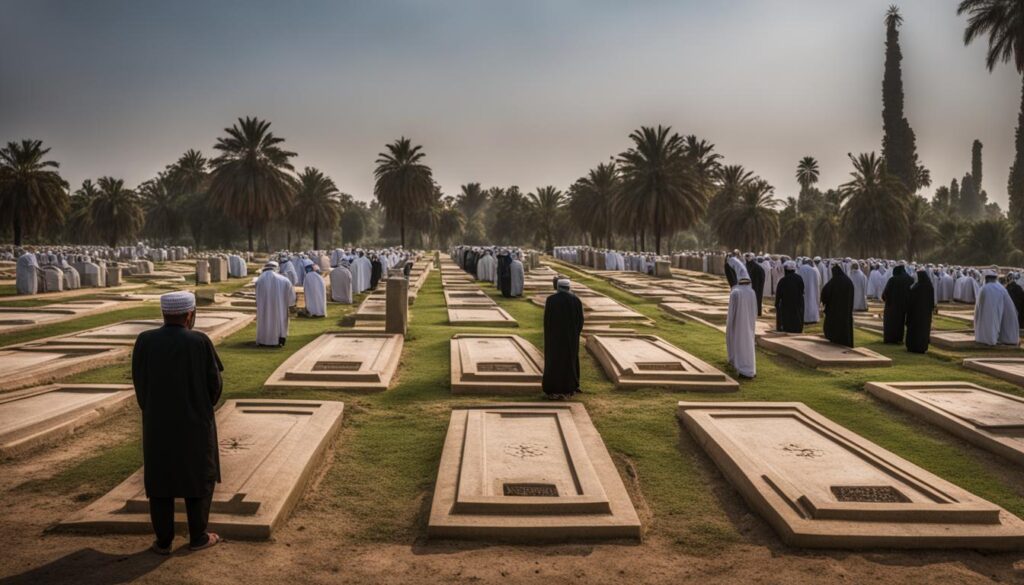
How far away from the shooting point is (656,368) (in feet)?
35.0

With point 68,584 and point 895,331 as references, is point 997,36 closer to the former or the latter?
point 895,331

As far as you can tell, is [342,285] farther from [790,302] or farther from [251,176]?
[251,176]

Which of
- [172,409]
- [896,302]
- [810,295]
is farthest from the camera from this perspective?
[810,295]

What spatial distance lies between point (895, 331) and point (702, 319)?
205 inches

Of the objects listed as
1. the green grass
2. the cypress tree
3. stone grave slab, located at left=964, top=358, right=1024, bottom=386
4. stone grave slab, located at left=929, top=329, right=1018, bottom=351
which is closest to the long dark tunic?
the green grass

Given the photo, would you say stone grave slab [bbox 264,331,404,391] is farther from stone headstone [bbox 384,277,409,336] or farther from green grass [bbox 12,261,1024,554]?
stone headstone [bbox 384,277,409,336]

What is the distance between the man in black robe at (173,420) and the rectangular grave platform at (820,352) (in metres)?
9.88

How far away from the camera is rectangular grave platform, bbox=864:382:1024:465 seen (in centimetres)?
739

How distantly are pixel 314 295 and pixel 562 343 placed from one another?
10610mm

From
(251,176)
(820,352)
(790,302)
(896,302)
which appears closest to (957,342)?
(896,302)

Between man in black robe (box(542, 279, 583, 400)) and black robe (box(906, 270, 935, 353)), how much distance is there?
306 inches

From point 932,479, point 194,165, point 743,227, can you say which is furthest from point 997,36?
point 194,165

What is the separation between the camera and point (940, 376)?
11016 millimetres

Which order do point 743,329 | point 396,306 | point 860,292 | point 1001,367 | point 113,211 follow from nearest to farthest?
point 743,329, point 1001,367, point 396,306, point 860,292, point 113,211
